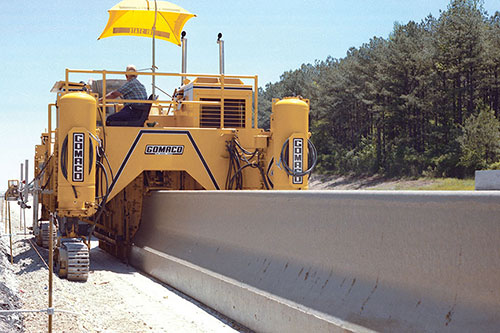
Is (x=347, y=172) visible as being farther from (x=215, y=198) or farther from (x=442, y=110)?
(x=215, y=198)

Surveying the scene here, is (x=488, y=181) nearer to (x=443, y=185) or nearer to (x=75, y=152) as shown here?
(x=75, y=152)

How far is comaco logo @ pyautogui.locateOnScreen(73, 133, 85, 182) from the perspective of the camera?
32.9 feet

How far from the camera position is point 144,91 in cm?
1238

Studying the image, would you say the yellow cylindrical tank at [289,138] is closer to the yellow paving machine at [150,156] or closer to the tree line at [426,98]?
the yellow paving machine at [150,156]

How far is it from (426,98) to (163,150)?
2372 inches

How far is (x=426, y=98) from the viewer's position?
68125mm

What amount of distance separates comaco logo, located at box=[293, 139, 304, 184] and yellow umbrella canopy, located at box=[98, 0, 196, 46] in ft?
17.7

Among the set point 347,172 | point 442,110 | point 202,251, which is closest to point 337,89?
point 347,172

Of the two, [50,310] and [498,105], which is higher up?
[498,105]

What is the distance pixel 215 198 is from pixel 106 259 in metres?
5.32

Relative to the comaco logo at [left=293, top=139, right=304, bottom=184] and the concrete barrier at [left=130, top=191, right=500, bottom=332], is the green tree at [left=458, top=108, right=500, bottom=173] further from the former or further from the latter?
the concrete barrier at [left=130, top=191, right=500, bottom=332]

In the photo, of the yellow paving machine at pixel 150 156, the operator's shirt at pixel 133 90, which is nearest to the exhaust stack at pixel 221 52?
the yellow paving machine at pixel 150 156

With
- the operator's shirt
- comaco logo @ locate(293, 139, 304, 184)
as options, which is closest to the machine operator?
the operator's shirt

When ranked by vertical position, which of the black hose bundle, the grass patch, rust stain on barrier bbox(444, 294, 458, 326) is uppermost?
the black hose bundle
